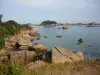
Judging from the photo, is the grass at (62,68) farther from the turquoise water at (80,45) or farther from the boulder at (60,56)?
the turquoise water at (80,45)

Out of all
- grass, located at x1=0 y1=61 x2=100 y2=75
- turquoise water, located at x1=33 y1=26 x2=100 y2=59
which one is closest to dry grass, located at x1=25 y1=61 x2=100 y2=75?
grass, located at x1=0 y1=61 x2=100 y2=75

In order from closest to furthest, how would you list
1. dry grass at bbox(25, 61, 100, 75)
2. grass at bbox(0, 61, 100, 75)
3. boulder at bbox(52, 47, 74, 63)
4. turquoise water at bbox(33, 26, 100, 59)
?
grass at bbox(0, 61, 100, 75) < dry grass at bbox(25, 61, 100, 75) < boulder at bbox(52, 47, 74, 63) < turquoise water at bbox(33, 26, 100, 59)

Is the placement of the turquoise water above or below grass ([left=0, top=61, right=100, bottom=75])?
below

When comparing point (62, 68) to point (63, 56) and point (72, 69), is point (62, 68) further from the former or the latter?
point (63, 56)

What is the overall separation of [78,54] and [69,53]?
581 millimetres

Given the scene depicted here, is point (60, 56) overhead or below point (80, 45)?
overhead

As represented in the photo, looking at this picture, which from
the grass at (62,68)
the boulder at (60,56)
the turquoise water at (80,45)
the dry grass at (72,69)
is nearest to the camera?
the grass at (62,68)

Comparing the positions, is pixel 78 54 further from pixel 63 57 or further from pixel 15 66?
pixel 15 66

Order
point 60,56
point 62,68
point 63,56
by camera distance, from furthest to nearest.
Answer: point 63,56, point 60,56, point 62,68

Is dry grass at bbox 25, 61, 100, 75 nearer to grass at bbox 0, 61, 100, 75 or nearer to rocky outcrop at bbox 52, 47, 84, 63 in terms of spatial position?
grass at bbox 0, 61, 100, 75

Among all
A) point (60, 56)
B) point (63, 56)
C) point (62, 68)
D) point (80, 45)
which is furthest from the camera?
point (80, 45)

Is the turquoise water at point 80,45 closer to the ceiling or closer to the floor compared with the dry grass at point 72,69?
closer to the floor

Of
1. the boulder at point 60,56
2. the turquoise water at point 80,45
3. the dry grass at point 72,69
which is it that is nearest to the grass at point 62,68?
the dry grass at point 72,69

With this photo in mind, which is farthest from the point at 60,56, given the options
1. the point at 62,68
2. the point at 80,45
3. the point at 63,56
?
the point at 80,45
